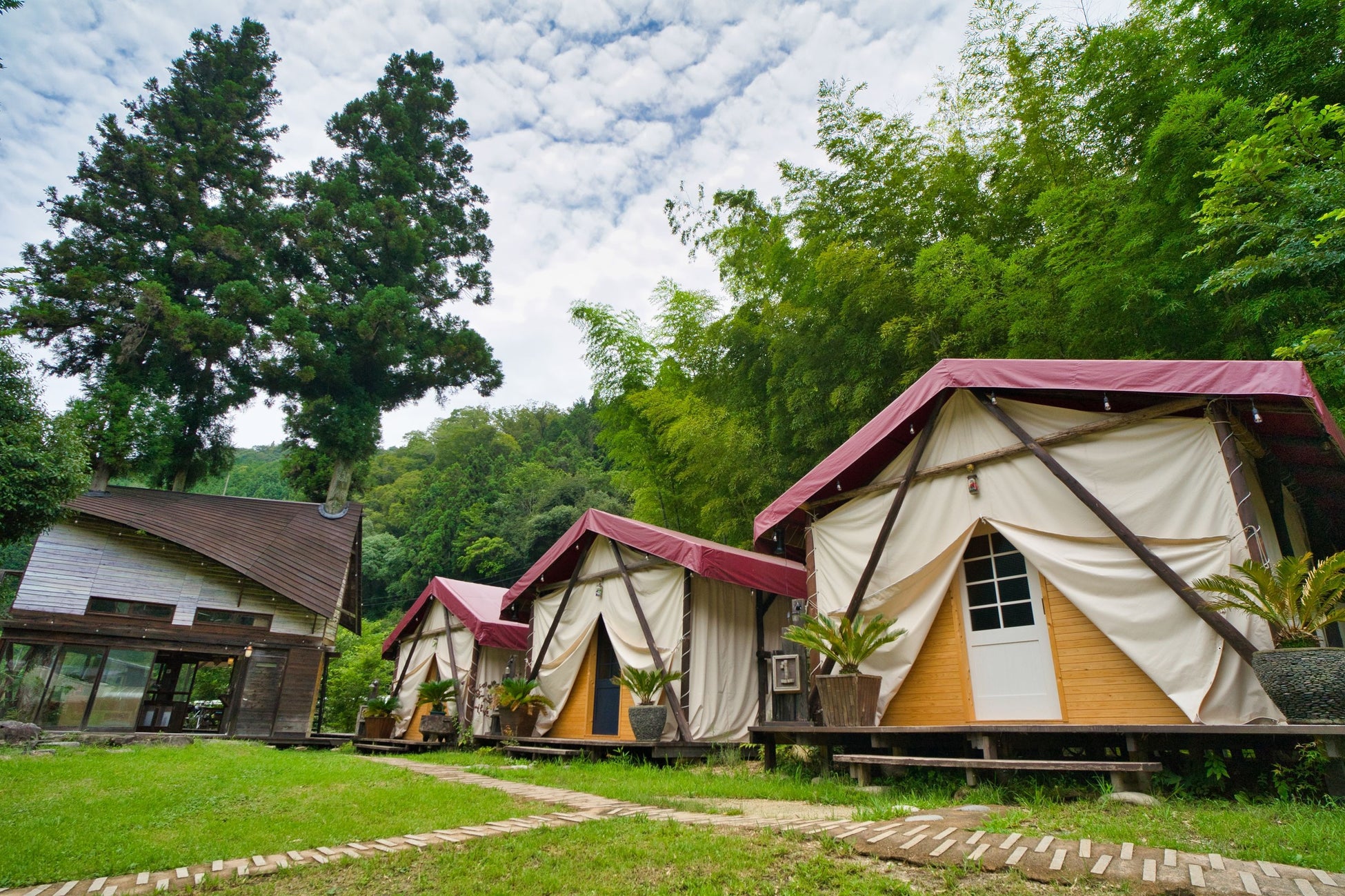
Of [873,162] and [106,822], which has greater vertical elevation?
[873,162]

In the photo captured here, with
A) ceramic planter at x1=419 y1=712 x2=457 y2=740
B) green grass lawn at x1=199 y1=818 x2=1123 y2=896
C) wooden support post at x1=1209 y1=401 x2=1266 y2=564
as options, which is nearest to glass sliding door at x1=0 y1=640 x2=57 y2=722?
ceramic planter at x1=419 y1=712 x2=457 y2=740

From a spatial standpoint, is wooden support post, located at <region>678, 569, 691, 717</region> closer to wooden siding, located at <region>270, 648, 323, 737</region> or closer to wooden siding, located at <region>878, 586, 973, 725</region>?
wooden siding, located at <region>878, 586, 973, 725</region>

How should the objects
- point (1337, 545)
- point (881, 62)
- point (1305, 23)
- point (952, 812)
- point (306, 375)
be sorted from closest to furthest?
point (952, 812)
point (1305, 23)
point (1337, 545)
point (881, 62)
point (306, 375)

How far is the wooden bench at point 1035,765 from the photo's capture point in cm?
356

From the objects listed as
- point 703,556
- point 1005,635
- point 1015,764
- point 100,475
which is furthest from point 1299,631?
point 100,475

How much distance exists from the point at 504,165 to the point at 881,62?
530 cm

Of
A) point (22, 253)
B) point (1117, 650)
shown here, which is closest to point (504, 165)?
point (1117, 650)

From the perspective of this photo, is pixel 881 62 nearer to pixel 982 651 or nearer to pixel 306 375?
pixel 982 651

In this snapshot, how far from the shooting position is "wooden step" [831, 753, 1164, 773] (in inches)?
140

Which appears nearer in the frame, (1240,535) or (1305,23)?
(1240,535)

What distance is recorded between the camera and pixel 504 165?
32.0 feet

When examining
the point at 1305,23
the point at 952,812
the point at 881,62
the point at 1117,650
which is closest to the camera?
the point at 952,812

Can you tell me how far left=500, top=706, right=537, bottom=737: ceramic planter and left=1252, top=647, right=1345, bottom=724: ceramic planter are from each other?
794cm

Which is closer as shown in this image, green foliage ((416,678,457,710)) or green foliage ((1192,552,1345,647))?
green foliage ((1192,552,1345,647))
